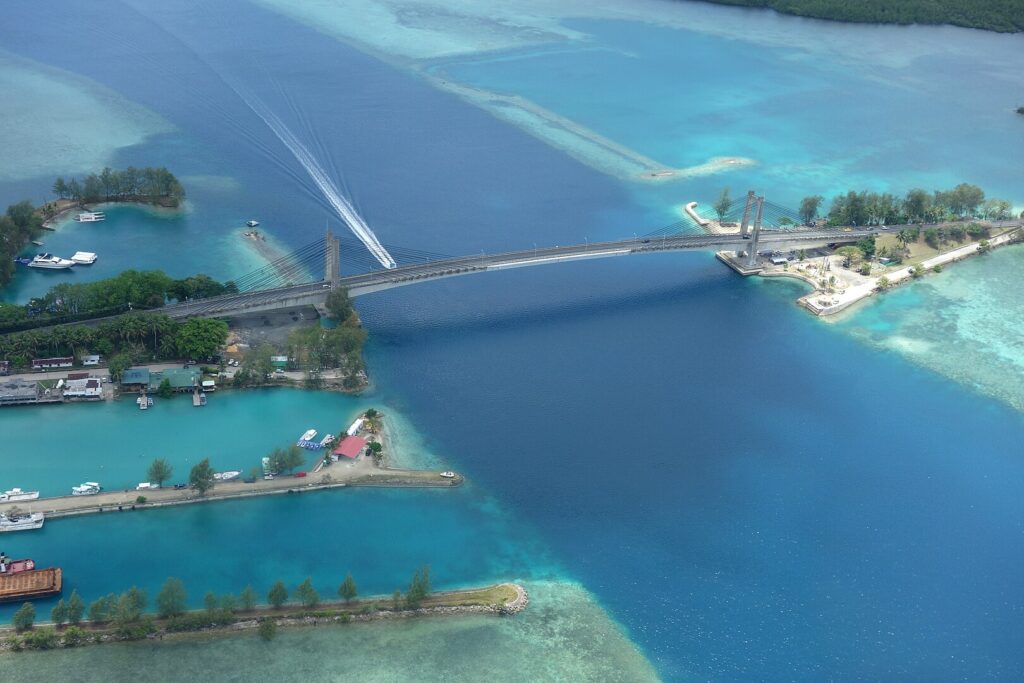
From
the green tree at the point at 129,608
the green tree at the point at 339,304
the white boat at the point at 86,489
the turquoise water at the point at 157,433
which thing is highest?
the green tree at the point at 339,304

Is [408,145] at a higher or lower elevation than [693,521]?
higher

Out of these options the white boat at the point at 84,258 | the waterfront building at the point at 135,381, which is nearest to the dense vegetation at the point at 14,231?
the white boat at the point at 84,258

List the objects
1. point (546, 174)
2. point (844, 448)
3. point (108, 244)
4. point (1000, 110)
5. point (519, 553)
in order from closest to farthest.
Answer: point (519, 553) → point (844, 448) → point (108, 244) → point (546, 174) → point (1000, 110)

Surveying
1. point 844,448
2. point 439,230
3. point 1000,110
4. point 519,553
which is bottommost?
point 519,553

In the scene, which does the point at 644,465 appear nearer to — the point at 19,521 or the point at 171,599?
the point at 171,599

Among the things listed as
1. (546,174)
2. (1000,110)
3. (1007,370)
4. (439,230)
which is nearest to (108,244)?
(439,230)

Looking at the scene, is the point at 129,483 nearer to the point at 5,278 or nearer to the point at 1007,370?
the point at 5,278

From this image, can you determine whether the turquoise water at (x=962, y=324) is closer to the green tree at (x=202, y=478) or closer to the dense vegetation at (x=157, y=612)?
the dense vegetation at (x=157, y=612)
